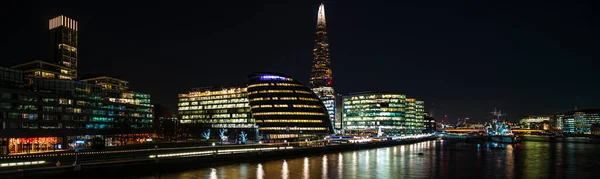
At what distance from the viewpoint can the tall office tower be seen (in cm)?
16175

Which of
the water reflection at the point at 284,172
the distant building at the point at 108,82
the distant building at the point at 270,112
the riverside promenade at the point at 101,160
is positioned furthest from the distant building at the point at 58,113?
the water reflection at the point at 284,172

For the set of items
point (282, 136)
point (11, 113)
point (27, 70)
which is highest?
point (27, 70)

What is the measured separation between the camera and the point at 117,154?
6316 centimetres

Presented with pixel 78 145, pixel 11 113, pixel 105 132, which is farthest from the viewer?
pixel 105 132

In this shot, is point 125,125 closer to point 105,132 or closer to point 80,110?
point 105,132

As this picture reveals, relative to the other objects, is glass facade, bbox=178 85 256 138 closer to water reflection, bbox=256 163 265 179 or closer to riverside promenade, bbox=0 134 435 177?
riverside promenade, bbox=0 134 435 177

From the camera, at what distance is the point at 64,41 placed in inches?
6398

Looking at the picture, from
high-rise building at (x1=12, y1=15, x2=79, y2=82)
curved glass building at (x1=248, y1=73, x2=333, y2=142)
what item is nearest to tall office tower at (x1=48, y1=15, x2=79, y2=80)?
high-rise building at (x1=12, y1=15, x2=79, y2=82)

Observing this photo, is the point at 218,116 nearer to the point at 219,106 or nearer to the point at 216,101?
the point at 219,106

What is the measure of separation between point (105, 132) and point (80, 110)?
34.9 ft

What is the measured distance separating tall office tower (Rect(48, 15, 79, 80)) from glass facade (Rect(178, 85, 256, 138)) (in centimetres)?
4980

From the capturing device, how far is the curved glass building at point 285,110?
149m

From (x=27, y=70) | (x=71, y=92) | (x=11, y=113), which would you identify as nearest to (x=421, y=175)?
(x=11, y=113)

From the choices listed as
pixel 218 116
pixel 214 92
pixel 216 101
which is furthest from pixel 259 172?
pixel 214 92
